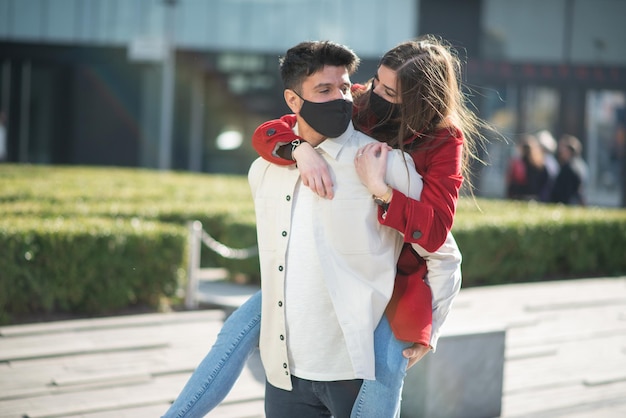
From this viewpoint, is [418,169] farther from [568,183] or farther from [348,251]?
[568,183]

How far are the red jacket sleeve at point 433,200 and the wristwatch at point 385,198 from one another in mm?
18

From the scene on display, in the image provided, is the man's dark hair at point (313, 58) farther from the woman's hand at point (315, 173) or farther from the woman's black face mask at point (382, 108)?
the woman's hand at point (315, 173)

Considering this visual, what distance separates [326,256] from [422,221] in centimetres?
33

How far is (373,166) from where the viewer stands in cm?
260

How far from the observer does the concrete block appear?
14.7ft

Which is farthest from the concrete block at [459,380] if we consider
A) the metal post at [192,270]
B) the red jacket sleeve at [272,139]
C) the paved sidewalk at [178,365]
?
the metal post at [192,270]

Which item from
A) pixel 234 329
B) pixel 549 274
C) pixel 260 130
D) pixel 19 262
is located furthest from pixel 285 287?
pixel 549 274

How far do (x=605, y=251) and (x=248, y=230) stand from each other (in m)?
4.77

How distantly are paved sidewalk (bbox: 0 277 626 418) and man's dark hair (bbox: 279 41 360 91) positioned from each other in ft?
8.10

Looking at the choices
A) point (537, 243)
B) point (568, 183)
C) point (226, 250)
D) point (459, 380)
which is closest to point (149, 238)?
point (226, 250)

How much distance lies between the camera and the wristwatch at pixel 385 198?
102 inches

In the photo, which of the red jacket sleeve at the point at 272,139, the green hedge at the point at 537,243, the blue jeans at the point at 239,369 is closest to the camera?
the blue jeans at the point at 239,369

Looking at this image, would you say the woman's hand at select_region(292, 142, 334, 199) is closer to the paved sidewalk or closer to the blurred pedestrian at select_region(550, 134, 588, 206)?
the paved sidewalk

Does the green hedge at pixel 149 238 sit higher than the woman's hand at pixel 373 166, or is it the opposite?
the woman's hand at pixel 373 166
